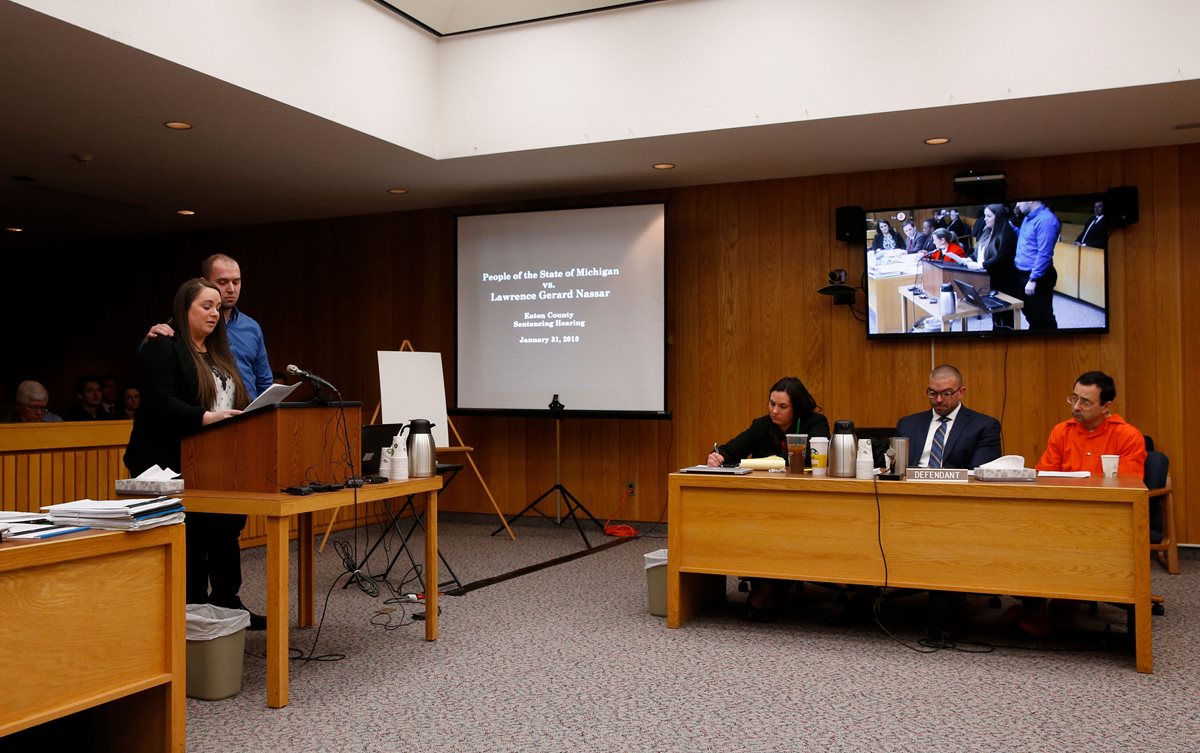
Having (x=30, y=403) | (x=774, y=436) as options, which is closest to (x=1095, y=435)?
(x=774, y=436)

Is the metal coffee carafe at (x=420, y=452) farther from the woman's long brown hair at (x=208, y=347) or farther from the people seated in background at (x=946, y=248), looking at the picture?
the people seated in background at (x=946, y=248)

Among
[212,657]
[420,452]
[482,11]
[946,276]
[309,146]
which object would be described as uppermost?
[482,11]

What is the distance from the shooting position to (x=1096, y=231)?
6059mm

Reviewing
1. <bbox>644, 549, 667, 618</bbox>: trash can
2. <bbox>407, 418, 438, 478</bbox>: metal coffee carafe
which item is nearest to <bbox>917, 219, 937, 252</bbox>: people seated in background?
<bbox>644, 549, 667, 618</bbox>: trash can

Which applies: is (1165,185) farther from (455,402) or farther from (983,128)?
(455,402)

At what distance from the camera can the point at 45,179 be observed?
6934 millimetres

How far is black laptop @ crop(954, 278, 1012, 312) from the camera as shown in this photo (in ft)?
20.5

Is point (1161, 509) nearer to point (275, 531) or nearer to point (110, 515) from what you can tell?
point (275, 531)

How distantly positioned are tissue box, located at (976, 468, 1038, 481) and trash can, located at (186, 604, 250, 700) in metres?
2.90

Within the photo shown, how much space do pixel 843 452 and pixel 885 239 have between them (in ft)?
9.35

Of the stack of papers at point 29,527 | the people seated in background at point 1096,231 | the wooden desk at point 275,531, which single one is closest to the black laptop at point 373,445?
the wooden desk at point 275,531

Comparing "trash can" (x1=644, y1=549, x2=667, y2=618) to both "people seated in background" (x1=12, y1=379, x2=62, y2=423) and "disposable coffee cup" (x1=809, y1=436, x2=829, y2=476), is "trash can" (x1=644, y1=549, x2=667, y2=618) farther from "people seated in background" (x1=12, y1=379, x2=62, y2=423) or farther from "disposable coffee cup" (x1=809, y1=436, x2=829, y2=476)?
"people seated in background" (x1=12, y1=379, x2=62, y2=423)

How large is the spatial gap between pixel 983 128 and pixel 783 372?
84.6 inches

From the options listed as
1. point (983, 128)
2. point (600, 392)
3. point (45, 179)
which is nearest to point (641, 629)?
point (600, 392)
